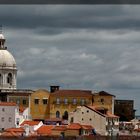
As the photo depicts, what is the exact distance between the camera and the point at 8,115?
136 ft

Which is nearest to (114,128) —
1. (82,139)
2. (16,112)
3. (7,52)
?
(16,112)

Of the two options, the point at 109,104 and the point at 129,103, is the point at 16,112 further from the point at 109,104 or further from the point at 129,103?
the point at 129,103

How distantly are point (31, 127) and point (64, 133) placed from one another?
278cm

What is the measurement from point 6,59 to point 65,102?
8.59 meters

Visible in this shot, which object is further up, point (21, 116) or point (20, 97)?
point (20, 97)

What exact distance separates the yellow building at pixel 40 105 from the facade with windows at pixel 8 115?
5433 millimetres

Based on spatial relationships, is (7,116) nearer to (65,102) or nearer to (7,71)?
(65,102)

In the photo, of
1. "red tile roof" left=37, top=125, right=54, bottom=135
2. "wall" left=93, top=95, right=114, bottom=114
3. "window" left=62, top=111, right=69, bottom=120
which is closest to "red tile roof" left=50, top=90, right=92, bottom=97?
"wall" left=93, top=95, right=114, bottom=114

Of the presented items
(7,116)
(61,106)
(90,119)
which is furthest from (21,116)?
(61,106)

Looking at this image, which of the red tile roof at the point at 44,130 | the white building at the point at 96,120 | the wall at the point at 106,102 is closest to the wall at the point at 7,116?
the white building at the point at 96,120

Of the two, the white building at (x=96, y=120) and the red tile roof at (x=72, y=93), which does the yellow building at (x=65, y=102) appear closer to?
the red tile roof at (x=72, y=93)

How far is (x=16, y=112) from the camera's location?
137 feet

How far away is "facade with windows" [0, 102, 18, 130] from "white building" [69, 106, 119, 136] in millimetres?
3209

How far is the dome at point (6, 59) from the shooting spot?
53.8 m
